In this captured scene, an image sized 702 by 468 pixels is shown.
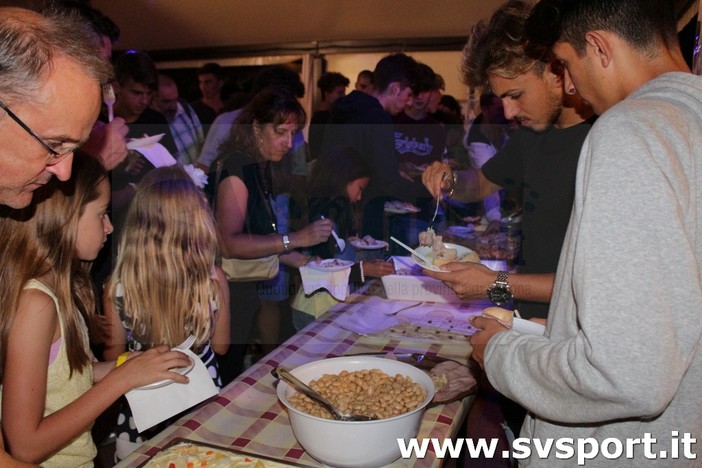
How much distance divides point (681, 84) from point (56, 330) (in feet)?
4.28

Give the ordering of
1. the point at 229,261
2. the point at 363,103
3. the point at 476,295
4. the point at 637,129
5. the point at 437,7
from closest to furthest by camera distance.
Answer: the point at 637,129
the point at 476,295
the point at 229,261
the point at 363,103
the point at 437,7

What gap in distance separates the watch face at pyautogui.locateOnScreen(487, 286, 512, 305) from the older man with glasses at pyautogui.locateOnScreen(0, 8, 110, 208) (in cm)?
120

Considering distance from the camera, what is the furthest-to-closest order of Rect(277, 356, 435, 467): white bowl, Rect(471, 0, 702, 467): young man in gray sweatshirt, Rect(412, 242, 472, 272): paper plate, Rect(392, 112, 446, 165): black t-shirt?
Rect(392, 112, 446, 165): black t-shirt, Rect(412, 242, 472, 272): paper plate, Rect(277, 356, 435, 467): white bowl, Rect(471, 0, 702, 467): young man in gray sweatshirt

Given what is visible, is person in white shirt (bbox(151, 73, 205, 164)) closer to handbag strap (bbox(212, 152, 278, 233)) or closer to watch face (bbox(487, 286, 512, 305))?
handbag strap (bbox(212, 152, 278, 233))

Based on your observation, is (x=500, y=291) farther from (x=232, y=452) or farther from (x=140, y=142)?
(x=140, y=142)

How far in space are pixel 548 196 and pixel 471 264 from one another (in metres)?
0.32

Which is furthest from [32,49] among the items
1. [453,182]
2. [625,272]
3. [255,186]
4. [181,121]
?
[181,121]

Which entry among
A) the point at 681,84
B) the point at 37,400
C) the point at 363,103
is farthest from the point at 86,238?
the point at 363,103

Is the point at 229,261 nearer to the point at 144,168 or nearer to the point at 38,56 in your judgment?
the point at 144,168

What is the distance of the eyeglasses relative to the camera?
818 millimetres

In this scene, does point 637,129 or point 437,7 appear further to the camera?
point 437,7

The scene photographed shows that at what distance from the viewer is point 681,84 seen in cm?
81

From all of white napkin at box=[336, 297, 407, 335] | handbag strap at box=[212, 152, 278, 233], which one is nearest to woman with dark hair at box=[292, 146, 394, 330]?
handbag strap at box=[212, 152, 278, 233]

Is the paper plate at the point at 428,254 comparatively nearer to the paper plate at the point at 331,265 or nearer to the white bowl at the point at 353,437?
the paper plate at the point at 331,265
